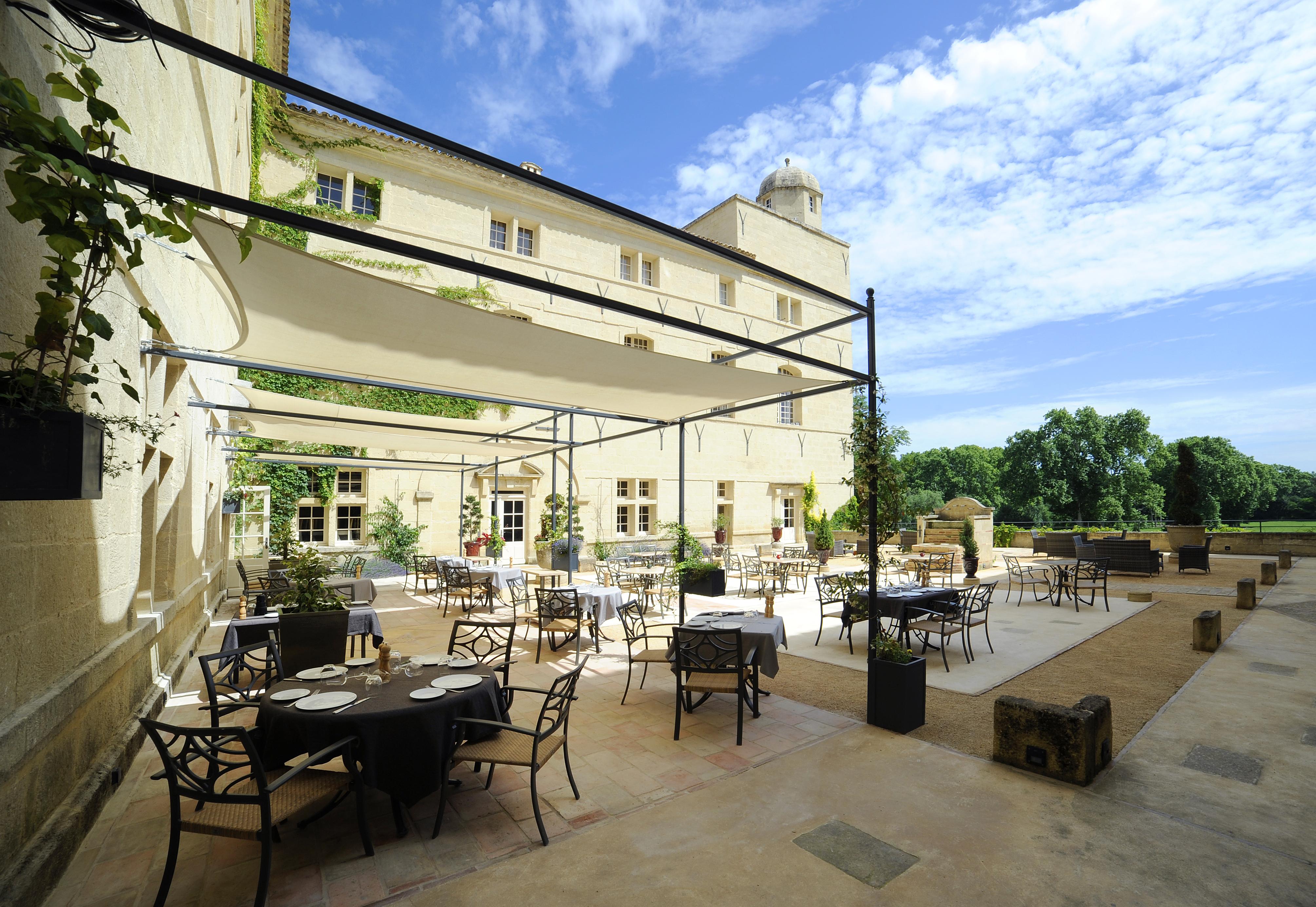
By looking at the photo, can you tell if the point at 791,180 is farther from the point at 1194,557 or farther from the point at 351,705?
the point at 351,705

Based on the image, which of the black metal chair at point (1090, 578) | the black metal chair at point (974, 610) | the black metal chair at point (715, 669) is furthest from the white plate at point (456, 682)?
the black metal chair at point (1090, 578)

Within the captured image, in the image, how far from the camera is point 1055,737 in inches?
128

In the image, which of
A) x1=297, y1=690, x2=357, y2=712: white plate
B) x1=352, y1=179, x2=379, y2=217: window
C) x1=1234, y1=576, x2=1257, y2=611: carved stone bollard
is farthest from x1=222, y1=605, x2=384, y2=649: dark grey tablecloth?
x1=1234, y1=576, x2=1257, y2=611: carved stone bollard

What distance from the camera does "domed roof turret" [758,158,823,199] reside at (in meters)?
23.7

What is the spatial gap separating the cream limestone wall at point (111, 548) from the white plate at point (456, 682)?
4.70 feet

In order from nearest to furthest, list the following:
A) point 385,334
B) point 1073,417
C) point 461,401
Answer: point 385,334, point 461,401, point 1073,417

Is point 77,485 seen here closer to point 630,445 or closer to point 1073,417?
point 630,445

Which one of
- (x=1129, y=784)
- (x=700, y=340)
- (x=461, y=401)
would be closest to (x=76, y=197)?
(x=1129, y=784)

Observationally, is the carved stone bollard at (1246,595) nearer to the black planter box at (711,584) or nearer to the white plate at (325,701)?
the black planter box at (711,584)

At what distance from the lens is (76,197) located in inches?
55.7

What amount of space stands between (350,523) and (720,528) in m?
10.1

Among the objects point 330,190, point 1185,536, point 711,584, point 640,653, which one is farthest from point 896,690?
point 1185,536

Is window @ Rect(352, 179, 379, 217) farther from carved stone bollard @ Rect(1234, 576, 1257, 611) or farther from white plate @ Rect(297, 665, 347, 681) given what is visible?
carved stone bollard @ Rect(1234, 576, 1257, 611)

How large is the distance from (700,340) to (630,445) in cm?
434
